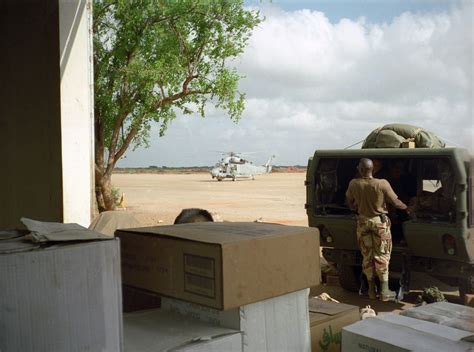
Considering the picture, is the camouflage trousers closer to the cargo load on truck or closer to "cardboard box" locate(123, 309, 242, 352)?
the cargo load on truck

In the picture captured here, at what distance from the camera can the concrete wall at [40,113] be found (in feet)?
18.5

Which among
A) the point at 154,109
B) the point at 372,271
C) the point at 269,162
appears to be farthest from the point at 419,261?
the point at 269,162

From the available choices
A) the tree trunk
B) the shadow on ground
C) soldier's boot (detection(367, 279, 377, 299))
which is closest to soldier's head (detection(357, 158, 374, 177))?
soldier's boot (detection(367, 279, 377, 299))

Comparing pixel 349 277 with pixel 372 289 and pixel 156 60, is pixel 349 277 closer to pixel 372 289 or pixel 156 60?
pixel 372 289

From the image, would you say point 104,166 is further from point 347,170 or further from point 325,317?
point 325,317

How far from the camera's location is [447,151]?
5480mm

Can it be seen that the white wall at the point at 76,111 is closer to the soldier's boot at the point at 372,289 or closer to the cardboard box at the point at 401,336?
the soldier's boot at the point at 372,289

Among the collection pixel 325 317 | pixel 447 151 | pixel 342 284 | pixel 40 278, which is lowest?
pixel 342 284

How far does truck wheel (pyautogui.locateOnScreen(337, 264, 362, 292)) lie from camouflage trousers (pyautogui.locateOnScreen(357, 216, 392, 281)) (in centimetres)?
52

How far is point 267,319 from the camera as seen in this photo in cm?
210

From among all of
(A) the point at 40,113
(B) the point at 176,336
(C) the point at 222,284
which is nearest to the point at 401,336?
(C) the point at 222,284

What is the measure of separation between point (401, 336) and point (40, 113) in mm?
4653

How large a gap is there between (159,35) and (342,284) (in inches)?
354

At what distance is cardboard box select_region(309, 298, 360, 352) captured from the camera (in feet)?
8.14
